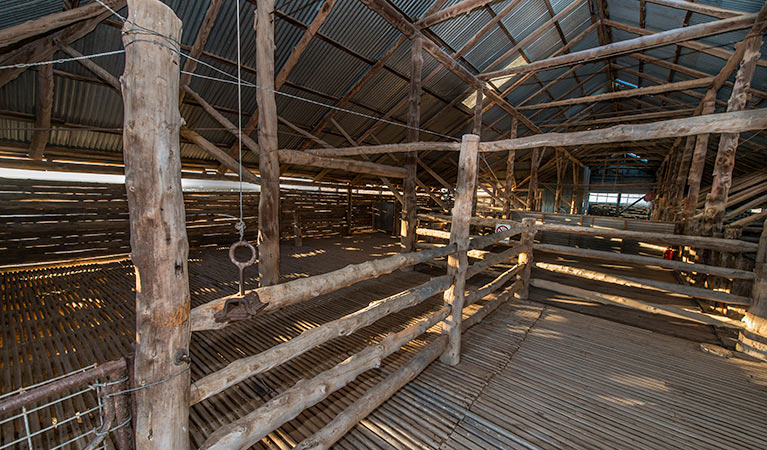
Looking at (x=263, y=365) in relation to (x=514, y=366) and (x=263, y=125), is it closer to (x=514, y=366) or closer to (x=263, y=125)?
(x=514, y=366)

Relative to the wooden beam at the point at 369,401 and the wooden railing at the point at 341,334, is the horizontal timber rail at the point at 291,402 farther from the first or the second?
the wooden beam at the point at 369,401

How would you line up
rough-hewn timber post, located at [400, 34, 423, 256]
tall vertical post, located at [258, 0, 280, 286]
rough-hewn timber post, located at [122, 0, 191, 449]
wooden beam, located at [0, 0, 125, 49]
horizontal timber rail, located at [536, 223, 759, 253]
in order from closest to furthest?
rough-hewn timber post, located at [122, 0, 191, 449] → wooden beam, located at [0, 0, 125, 49] → horizontal timber rail, located at [536, 223, 759, 253] → tall vertical post, located at [258, 0, 280, 286] → rough-hewn timber post, located at [400, 34, 423, 256]

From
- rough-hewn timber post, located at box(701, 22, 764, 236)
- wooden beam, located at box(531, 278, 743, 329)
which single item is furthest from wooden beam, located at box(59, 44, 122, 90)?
rough-hewn timber post, located at box(701, 22, 764, 236)

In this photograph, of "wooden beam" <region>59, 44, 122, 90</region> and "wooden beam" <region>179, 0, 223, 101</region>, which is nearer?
"wooden beam" <region>59, 44, 122, 90</region>

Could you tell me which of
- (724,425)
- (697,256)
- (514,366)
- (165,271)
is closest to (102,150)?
(165,271)

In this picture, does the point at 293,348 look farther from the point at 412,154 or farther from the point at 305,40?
the point at 305,40

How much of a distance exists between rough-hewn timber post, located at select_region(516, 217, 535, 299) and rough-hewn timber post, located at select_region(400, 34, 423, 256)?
2.27 m

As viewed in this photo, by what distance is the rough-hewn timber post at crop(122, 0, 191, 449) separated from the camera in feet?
4.26

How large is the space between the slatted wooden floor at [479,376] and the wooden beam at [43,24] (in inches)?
132

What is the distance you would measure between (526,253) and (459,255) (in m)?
2.58

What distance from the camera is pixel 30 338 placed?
126 inches

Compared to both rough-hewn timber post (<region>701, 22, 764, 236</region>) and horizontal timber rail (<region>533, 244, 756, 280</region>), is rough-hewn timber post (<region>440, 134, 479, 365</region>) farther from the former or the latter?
rough-hewn timber post (<region>701, 22, 764, 236</region>)

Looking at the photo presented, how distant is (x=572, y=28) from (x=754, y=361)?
871cm

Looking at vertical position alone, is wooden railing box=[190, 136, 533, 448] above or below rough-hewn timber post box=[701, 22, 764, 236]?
below
